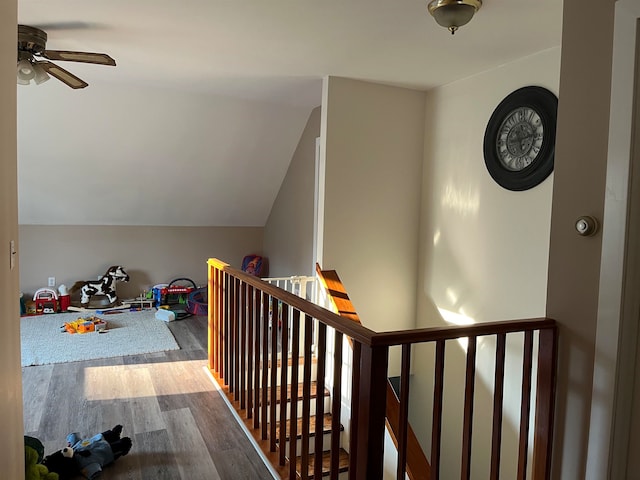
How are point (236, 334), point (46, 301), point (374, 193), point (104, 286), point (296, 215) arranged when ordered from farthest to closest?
point (104, 286), point (296, 215), point (46, 301), point (374, 193), point (236, 334)

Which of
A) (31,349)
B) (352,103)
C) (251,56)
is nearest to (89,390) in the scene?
(31,349)

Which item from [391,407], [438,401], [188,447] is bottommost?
[188,447]

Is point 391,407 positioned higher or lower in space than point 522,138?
lower

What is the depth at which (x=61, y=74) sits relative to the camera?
2.96m

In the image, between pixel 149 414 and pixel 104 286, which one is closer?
pixel 149 414

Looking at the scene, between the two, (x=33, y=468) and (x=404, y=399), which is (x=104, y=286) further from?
(x=404, y=399)

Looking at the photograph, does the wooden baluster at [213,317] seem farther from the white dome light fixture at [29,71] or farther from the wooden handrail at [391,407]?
the white dome light fixture at [29,71]

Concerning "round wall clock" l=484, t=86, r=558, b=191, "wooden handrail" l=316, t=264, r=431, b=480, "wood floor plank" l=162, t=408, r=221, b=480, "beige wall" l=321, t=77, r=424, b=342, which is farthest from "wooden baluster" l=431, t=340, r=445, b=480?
"beige wall" l=321, t=77, r=424, b=342

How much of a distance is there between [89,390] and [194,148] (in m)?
2.83

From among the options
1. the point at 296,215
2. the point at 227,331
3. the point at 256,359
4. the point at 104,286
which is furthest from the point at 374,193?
the point at 104,286

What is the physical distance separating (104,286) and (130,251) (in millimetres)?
610

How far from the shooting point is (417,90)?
3973 millimetres

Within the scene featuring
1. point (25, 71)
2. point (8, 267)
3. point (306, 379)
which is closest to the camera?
point (8, 267)

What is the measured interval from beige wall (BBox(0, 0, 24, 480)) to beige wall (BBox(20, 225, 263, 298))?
4746 millimetres
